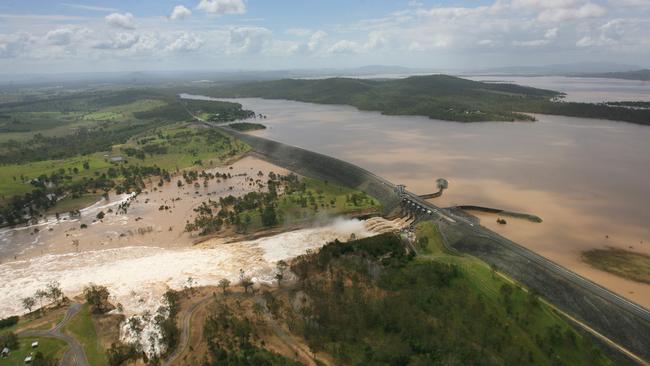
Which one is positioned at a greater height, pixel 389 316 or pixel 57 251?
pixel 389 316

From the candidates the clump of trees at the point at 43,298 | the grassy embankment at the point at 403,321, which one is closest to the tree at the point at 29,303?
the clump of trees at the point at 43,298

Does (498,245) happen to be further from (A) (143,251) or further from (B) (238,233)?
(A) (143,251)

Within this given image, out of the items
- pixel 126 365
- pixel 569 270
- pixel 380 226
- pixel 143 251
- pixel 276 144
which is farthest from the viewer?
pixel 276 144

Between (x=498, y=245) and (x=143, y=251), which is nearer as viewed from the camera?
(x=498, y=245)

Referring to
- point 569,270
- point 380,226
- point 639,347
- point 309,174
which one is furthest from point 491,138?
point 639,347

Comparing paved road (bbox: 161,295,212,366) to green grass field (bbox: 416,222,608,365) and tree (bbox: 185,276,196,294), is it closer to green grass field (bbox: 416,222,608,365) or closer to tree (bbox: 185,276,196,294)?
tree (bbox: 185,276,196,294)

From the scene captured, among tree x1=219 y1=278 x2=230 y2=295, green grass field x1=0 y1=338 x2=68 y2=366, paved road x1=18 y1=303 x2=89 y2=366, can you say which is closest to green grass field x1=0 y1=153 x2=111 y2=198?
paved road x1=18 y1=303 x2=89 y2=366
